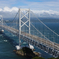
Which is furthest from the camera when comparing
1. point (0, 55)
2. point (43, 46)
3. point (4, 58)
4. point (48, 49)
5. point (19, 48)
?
point (19, 48)

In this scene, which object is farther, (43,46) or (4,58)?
(4,58)

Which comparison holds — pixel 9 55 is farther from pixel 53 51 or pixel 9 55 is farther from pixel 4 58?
pixel 53 51

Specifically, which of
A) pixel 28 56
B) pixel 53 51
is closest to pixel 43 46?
pixel 53 51

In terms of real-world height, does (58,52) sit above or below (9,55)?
above

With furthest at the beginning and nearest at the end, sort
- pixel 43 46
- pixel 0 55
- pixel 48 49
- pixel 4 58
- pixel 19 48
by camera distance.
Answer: pixel 19 48 < pixel 0 55 < pixel 4 58 < pixel 43 46 < pixel 48 49

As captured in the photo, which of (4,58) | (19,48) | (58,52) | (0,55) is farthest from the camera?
(19,48)

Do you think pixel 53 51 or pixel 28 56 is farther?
pixel 28 56

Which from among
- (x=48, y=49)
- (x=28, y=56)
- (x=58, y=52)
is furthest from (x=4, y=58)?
(x=58, y=52)

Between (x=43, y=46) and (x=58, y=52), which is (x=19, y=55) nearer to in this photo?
(x=43, y=46)

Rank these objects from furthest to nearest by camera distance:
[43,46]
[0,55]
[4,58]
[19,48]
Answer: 1. [19,48]
2. [0,55]
3. [4,58]
4. [43,46]
